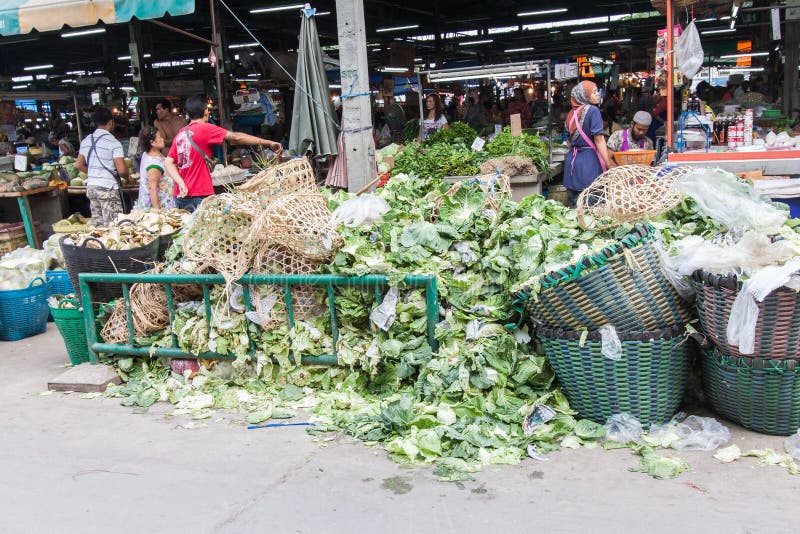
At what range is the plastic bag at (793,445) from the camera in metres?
3.52

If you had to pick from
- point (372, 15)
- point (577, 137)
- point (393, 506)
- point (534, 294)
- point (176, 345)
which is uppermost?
point (372, 15)

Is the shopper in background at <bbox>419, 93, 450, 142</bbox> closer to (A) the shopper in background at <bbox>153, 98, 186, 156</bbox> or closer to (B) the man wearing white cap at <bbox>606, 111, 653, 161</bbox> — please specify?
(B) the man wearing white cap at <bbox>606, 111, 653, 161</bbox>

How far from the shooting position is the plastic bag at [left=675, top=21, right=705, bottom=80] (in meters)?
6.85

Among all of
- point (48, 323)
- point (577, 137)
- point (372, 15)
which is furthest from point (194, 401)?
point (372, 15)

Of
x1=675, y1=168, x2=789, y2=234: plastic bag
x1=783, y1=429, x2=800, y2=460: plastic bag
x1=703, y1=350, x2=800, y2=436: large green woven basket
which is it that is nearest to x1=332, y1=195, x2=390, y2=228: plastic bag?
x1=675, y1=168, x2=789, y2=234: plastic bag

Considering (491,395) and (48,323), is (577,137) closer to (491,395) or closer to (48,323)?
(491,395)

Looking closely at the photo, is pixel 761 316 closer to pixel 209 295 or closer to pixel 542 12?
pixel 209 295

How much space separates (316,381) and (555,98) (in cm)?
1805

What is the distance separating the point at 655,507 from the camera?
3199 mm

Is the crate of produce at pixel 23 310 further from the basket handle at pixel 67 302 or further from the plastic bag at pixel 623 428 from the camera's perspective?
the plastic bag at pixel 623 428

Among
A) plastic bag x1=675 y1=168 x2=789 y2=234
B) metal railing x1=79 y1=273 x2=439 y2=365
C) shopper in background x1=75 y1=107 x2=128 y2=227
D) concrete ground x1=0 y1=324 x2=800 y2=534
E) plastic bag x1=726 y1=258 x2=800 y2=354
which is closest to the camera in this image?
concrete ground x1=0 y1=324 x2=800 y2=534

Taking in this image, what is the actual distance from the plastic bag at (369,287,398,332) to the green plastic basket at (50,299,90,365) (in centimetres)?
267

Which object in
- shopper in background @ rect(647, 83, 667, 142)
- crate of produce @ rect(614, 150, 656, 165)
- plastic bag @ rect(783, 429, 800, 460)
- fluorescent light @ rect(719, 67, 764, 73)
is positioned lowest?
plastic bag @ rect(783, 429, 800, 460)

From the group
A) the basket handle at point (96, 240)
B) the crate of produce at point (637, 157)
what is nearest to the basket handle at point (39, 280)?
the basket handle at point (96, 240)
